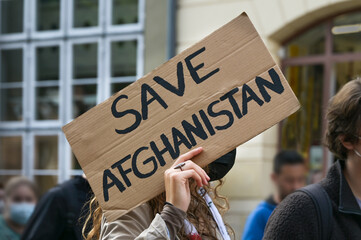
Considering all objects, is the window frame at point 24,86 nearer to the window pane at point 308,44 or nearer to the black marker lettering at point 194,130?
the window pane at point 308,44

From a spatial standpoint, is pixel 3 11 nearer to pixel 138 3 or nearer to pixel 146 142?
pixel 138 3

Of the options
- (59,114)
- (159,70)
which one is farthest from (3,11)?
(159,70)

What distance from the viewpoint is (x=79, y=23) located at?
26.8 ft

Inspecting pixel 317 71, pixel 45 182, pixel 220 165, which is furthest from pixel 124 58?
pixel 220 165

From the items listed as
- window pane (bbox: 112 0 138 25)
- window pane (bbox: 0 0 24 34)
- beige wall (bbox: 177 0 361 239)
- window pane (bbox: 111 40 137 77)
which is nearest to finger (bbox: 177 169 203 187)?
beige wall (bbox: 177 0 361 239)

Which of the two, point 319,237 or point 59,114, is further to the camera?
point 59,114

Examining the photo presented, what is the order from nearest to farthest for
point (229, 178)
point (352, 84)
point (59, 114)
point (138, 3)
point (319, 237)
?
point (319, 237) < point (352, 84) < point (229, 178) < point (138, 3) < point (59, 114)

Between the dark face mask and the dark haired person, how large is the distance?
0.24m

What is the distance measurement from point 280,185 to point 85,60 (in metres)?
4.32

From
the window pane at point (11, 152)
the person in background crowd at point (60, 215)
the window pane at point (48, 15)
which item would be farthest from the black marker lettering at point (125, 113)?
the window pane at point (11, 152)

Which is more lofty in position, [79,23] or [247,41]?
[79,23]

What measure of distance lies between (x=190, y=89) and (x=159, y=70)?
129mm

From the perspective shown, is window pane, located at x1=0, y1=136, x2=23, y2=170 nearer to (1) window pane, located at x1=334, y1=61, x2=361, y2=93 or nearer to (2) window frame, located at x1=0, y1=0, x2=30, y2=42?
(2) window frame, located at x1=0, y1=0, x2=30, y2=42

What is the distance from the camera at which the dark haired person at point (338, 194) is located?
2.19 meters
